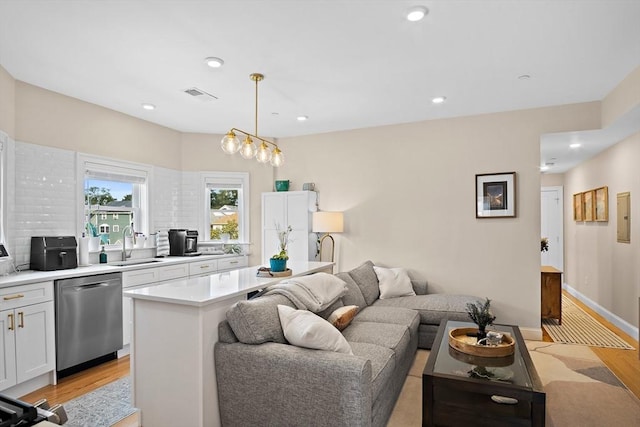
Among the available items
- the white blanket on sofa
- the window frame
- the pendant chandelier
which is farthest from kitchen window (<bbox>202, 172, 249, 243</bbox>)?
the white blanket on sofa

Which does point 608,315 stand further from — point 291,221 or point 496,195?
point 291,221

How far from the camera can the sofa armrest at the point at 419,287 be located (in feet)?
15.4

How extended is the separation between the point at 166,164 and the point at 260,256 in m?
1.92

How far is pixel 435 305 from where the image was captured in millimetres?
3994

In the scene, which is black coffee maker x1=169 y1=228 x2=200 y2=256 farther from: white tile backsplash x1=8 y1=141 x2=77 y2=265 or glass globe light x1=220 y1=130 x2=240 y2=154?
glass globe light x1=220 y1=130 x2=240 y2=154

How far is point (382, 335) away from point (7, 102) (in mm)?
3913

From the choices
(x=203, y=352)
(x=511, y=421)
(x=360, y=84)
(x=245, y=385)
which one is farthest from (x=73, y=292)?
(x=511, y=421)

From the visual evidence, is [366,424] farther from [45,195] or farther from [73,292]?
[45,195]

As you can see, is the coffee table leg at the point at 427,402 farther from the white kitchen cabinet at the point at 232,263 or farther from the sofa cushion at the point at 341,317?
the white kitchen cabinet at the point at 232,263

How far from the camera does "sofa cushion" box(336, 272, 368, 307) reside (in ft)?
12.1

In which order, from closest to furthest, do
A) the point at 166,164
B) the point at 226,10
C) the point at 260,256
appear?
1. the point at 226,10
2. the point at 166,164
3. the point at 260,256

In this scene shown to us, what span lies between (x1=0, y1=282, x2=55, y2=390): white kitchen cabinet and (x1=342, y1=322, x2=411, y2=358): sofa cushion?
256cm

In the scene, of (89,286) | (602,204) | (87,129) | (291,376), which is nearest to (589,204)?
(602,204)

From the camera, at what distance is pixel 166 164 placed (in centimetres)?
530
